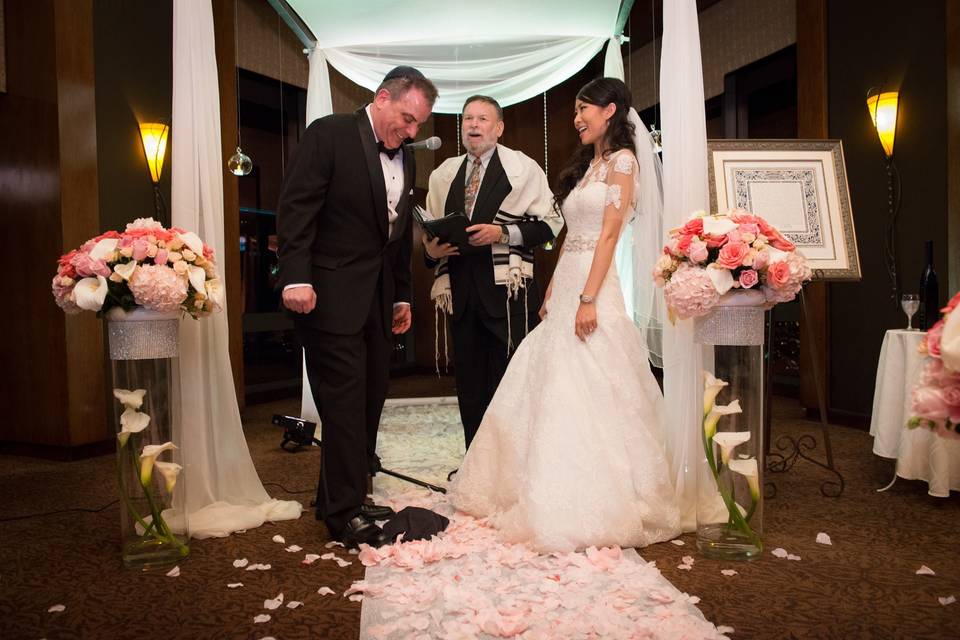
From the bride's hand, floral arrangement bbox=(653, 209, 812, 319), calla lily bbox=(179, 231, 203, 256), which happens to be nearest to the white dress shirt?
the bride's hand

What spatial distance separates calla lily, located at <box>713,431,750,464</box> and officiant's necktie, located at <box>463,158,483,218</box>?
1.74m

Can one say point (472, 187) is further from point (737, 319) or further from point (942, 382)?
point (942, 382)

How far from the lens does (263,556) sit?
8.68 ft

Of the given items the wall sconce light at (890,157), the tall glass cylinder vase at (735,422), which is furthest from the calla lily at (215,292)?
the wall sconce light at (890,157)

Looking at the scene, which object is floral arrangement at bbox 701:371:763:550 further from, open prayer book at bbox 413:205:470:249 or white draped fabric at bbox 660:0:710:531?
open prayer book at bbox 413:205:470:249

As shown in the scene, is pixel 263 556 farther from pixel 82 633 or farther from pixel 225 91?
pixel 225 91

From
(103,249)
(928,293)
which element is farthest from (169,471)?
(928,293)

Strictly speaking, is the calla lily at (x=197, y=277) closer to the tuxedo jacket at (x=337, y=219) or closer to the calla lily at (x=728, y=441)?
the tuxedo jacket at (x=337, y=219)

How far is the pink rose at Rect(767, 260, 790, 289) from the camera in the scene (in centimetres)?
248

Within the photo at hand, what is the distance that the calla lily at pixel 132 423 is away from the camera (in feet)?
8.49

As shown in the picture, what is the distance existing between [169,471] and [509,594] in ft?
4.37

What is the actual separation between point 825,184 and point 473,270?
73.5 inches

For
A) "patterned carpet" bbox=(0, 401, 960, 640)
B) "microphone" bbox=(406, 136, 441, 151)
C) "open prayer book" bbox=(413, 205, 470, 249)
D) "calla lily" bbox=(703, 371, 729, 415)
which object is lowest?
"patterned carpet" bbox=(0, 401, 960, 640)

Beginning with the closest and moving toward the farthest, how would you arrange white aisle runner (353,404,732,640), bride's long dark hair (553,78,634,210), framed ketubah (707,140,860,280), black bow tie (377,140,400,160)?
1. white aisle runner (353,404,732,640)
2. black bow tie (377,140,400,160)
3. bride's long dark hair (553,78,634,210)
4. framed ketubah (707,140,860,280)
